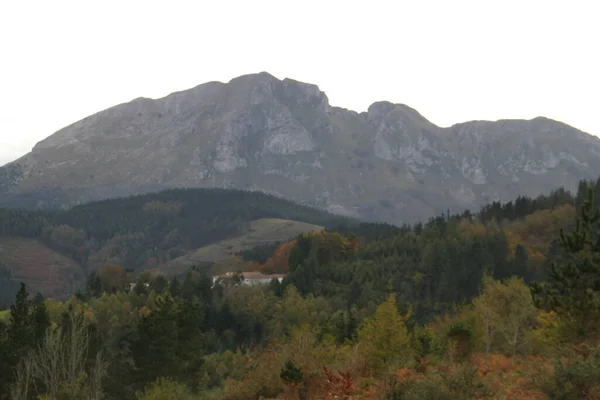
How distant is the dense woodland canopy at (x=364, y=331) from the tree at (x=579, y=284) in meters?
0.07

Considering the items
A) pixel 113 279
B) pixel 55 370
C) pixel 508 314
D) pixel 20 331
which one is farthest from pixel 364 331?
pixel 113 279

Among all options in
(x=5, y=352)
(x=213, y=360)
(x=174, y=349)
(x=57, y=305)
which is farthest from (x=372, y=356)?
(x=57, y=305)

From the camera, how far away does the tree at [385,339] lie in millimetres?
41812

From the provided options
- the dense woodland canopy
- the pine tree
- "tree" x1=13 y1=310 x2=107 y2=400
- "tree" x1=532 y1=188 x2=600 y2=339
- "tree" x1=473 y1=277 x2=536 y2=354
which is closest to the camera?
the dense woodland canopy

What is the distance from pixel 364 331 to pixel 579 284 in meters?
23.9

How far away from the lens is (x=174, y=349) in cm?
5028

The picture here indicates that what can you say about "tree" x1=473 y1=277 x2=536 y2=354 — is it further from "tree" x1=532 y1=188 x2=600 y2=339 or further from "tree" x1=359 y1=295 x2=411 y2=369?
"tree" x1=532 y1=188 x2=600 y2=339

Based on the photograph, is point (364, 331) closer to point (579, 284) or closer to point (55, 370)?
point (579, 284)

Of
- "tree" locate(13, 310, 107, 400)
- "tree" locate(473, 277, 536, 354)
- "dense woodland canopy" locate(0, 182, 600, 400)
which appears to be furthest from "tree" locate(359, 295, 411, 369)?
"tree" locate(13, 310, 107, 400)

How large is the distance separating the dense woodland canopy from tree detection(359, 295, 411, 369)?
0.14 meters

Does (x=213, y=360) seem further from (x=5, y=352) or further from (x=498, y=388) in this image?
(x=498, y=388)

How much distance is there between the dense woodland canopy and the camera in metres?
27.0

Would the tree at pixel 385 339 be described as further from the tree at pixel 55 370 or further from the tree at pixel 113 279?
the tree at pixel 113 279

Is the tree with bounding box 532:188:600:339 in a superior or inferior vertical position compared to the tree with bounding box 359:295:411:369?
superior
